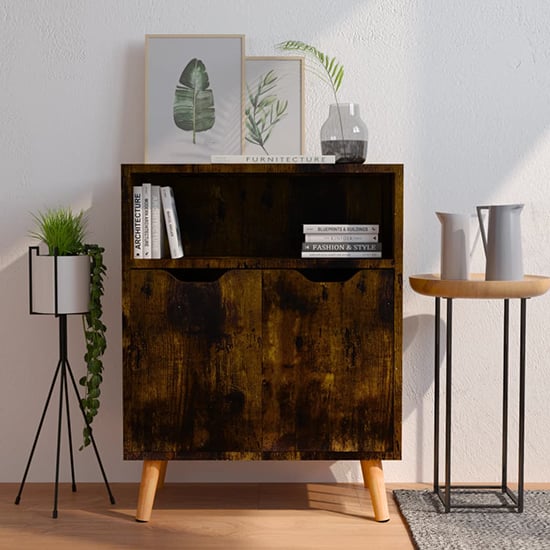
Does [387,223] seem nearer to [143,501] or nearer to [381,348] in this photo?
[381,348]

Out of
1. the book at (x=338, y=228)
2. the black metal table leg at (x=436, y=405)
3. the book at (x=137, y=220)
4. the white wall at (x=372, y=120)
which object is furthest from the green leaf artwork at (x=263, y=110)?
the black metal table leg at (x=436, y=405)

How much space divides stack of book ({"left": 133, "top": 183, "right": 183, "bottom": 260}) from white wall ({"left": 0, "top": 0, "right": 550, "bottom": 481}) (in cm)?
39

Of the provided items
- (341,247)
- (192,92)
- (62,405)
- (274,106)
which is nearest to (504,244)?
(341,247)

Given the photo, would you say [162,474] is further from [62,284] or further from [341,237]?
[341,237]

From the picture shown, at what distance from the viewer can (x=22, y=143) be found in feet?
9.32

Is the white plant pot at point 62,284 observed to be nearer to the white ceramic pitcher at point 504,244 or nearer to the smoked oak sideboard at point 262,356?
the smoked oak sideboard at point 262,356

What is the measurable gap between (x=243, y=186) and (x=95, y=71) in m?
0.65

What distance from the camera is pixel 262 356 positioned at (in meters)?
2.47

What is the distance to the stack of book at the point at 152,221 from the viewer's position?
2469 millimetres

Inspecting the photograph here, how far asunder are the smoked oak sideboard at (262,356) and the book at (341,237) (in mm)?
71

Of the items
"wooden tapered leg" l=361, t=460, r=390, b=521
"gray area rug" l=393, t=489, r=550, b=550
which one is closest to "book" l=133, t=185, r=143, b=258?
"wooden tapered leg" l=361, t=460, r=390, b=521

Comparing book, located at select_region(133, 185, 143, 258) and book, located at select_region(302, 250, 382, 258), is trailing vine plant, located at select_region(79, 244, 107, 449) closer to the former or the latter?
book, located at select_region(133, 185, 143, 258)

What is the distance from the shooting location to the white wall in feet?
9.23

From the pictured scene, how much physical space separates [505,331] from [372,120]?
2.76ft
